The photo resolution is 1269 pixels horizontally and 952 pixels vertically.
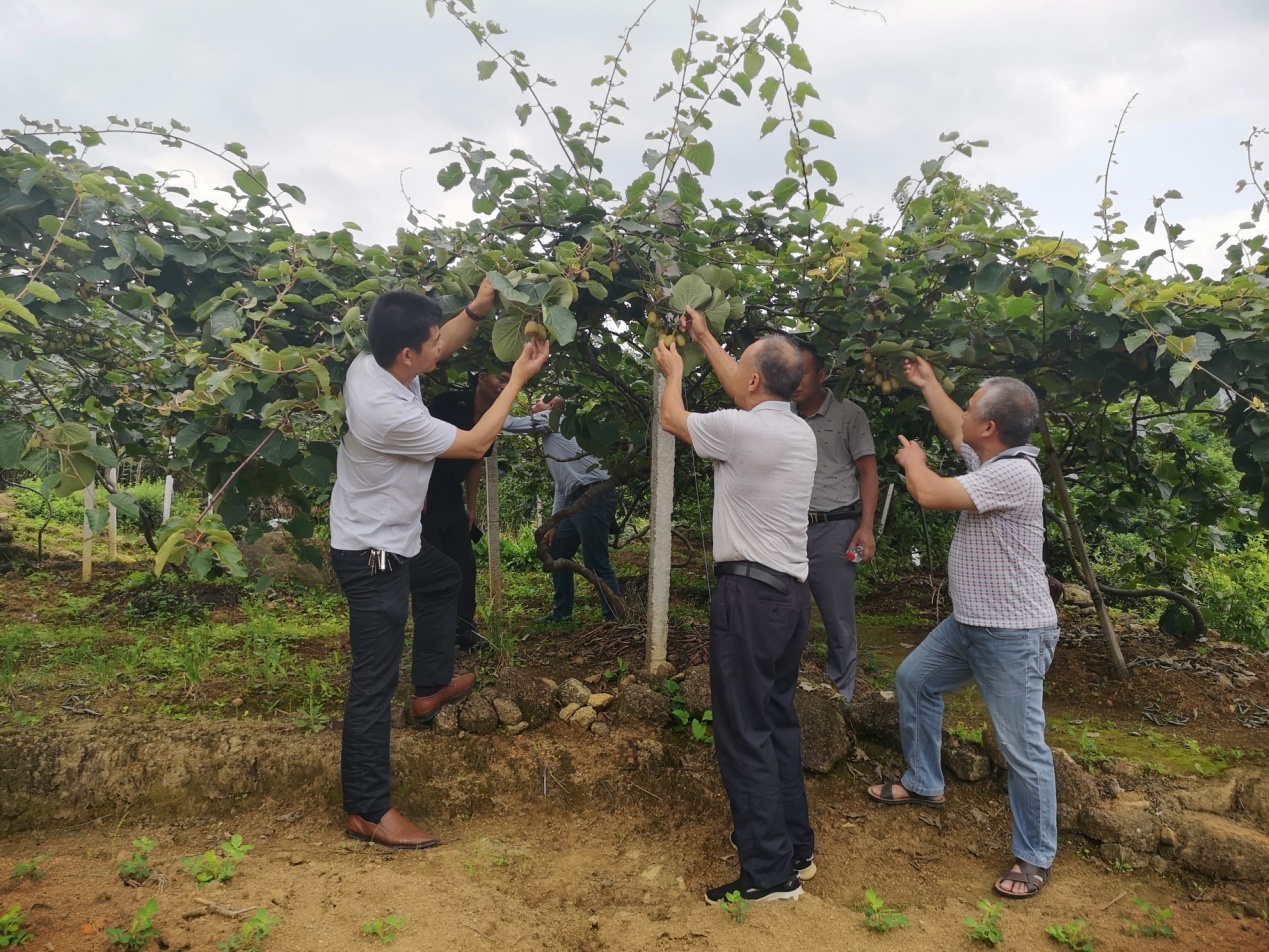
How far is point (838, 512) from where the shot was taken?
3734 mm

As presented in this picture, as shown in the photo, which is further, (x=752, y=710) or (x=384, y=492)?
(x=384, y=492)

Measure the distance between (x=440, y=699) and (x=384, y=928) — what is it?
4.22ft

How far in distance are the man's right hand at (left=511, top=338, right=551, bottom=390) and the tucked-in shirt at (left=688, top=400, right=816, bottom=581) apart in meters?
0.57

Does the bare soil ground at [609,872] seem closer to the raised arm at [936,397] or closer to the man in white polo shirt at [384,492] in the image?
the man in white polo shirt at [384,492]

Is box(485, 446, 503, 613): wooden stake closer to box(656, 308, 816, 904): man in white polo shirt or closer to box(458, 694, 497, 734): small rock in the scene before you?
box(458, 694, 497, 734): small rock

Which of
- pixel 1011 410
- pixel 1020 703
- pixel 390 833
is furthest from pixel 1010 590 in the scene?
pixel 390 833

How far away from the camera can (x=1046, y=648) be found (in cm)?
270

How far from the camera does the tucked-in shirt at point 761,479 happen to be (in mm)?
2586

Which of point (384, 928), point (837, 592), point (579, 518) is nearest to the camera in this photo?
point (384, 928)

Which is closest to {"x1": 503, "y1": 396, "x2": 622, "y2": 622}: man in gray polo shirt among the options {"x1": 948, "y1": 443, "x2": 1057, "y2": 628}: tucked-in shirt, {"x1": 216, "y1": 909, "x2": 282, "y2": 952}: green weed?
{"x1": 948, "y1": 443, "x2": 1057, "y2": 628}: tucked-in shirt

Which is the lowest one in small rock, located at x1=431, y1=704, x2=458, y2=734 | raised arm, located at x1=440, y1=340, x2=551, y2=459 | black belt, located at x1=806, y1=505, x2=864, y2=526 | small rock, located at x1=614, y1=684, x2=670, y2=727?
small rock, located at x1=431, y1=704, x2=458, y2=734

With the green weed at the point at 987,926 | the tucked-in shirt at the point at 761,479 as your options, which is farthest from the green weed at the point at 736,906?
the tucked-in shirt at the point at 761,479

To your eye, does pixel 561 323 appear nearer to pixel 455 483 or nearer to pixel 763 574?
pixel 763 574

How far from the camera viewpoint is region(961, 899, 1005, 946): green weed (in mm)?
2434
